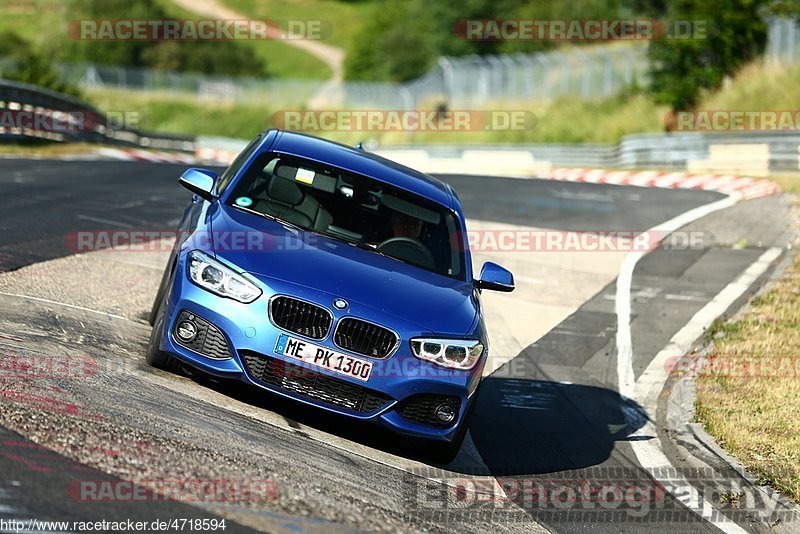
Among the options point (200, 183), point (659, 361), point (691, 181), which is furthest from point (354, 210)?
point (691, 181)

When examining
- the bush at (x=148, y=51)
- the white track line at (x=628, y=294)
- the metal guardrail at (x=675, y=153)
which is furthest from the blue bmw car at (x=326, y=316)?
the bush at (x=148, y=51)

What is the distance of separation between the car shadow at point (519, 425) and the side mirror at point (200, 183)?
1.35 meters

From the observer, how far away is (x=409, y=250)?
7777 mm

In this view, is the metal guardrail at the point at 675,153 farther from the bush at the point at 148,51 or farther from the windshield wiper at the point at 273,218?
the bush at the point at 148,51

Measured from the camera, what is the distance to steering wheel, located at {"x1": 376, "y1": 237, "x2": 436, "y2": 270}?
25.2ft

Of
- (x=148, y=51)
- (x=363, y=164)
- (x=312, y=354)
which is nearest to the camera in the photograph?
(x=312, y=354)

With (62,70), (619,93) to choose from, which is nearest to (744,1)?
(619,93)

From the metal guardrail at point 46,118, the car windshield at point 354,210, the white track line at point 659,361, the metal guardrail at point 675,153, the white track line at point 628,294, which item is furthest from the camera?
the metal guardrail at point 675,153

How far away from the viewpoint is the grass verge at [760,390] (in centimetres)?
788

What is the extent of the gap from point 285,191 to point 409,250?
3.10ft

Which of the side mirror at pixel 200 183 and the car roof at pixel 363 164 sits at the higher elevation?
the car roof at pixel 363 164

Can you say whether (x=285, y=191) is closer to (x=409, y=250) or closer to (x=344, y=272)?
(x=409, y=250)

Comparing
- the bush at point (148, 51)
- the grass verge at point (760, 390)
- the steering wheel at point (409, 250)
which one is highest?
the bush at point (148, 51)

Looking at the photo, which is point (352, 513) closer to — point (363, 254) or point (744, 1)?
point (363, 254)
